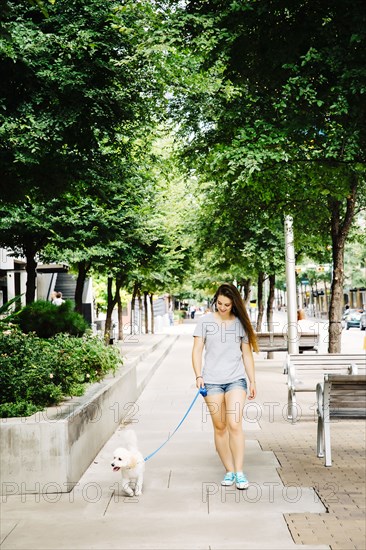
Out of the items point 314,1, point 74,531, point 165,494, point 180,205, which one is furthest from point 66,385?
point 180,205

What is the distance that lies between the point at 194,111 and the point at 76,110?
13.1 feet

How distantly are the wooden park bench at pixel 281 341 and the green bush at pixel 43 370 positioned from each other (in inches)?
440

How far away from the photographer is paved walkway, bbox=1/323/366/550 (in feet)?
17.6

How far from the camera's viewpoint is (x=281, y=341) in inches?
922

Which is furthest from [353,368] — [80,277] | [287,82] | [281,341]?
[80,277]

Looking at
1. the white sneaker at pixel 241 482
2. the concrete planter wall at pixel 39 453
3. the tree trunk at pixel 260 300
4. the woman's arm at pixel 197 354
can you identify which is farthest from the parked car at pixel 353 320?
the concrete planter wall at pixel 39 453

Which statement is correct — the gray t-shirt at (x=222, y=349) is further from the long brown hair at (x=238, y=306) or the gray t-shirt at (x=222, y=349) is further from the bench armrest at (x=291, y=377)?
the bench armrest at (x=291, y=377)

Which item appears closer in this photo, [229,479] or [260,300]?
[229,479]

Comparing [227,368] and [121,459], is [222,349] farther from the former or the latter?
[121,459]

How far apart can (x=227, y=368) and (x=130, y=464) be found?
1.23 metres

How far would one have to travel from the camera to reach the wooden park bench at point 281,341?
71.4 feet

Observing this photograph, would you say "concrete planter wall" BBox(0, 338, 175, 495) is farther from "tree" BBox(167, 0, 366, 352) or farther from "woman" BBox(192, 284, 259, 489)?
"tree" BBox(167, 0, 366, 352)

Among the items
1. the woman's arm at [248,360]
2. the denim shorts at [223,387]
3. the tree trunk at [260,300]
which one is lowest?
the denim shorts at [223,387]

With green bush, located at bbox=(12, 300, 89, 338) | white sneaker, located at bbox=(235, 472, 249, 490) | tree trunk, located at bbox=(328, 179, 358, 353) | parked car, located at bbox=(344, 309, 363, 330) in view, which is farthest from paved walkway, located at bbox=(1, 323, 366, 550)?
parked car, located at bbox=(344, 309, 363, 330)
